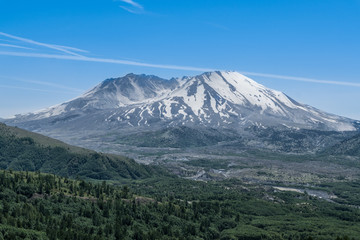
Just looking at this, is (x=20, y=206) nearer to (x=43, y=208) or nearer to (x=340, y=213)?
(x=43, y=208)

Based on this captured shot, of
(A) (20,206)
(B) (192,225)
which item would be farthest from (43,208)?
(B) (192,225)

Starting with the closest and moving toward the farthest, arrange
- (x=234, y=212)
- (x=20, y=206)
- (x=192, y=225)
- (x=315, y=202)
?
1. (x=20, y=206)
2. (x=192, y=225)
3. (x=234, y=212)
4. (x=315, y=202)

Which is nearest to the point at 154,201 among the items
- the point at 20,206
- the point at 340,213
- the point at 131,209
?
the point at 131,209

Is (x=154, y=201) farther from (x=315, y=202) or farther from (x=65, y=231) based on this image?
(x=315, y=202)

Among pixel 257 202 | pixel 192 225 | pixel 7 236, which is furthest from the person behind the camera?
pixel 257 202

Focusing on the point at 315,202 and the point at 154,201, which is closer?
the point at 154,201

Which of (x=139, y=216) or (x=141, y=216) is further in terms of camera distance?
(x=141, y=216)
